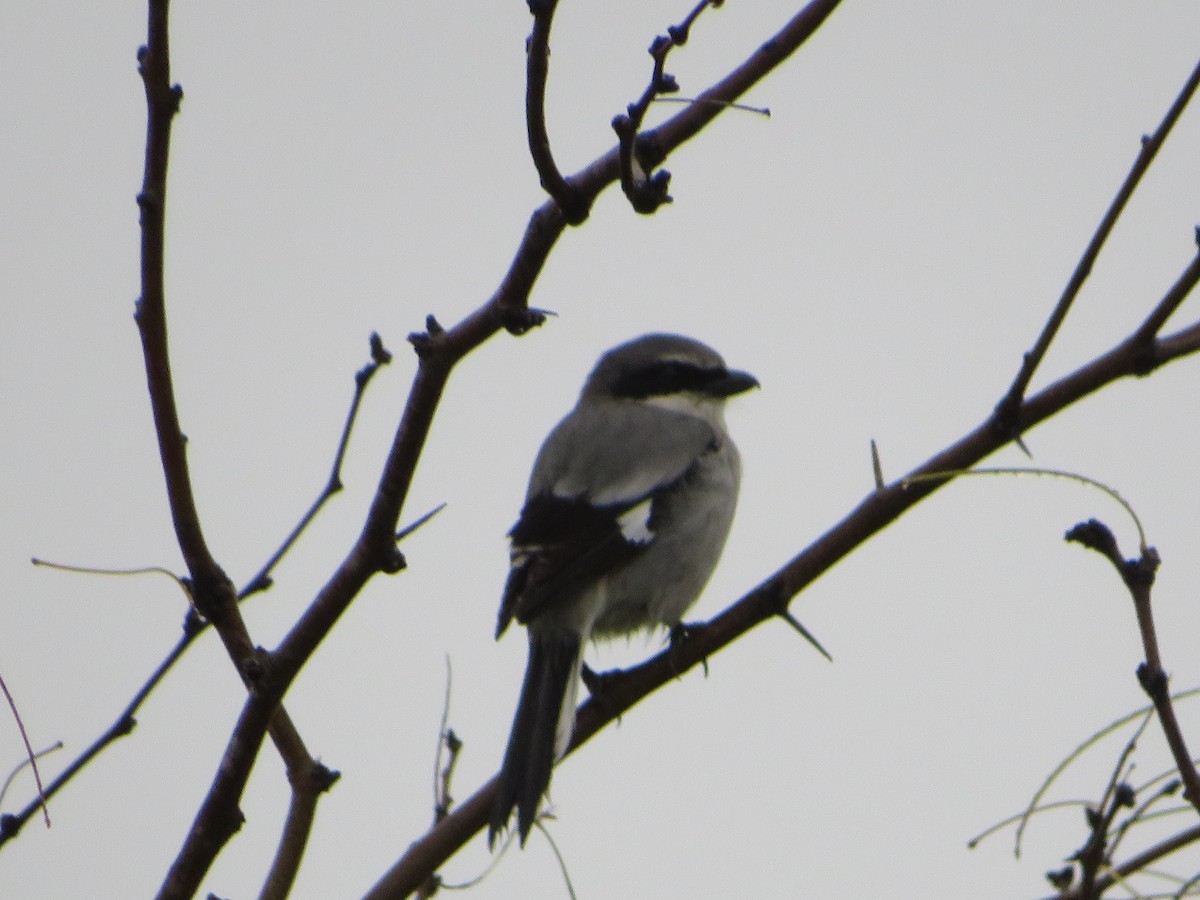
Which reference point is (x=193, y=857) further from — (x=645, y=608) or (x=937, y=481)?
(x=645, y=608)

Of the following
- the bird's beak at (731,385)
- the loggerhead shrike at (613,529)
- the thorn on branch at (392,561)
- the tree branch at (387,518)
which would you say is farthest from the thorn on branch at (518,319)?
the bird's beak at (731,385)

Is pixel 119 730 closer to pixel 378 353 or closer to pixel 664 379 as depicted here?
pixel 378 353

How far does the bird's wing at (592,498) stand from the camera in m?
3.38

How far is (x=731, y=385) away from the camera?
14.7 ft

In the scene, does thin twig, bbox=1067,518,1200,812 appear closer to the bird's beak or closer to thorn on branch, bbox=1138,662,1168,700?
thorn on branch, bbox=1138,662,1168,700

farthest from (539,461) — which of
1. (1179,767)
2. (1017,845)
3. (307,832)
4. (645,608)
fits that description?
(1179,767)

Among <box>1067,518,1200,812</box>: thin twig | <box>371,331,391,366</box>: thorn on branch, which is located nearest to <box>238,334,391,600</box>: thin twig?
<box>371,331,391,366</box>: thorn on branch

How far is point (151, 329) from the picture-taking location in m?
1.61

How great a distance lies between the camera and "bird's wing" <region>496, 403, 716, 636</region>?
338 cm

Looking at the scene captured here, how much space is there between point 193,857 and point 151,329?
2.02ft

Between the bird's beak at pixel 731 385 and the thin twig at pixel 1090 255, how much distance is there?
8.97ft

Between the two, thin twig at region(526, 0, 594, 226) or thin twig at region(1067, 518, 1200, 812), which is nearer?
thin twig at region(1067, 518, 1200, 812)

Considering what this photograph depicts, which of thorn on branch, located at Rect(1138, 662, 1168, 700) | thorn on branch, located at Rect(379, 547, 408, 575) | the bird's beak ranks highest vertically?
the bird's beak

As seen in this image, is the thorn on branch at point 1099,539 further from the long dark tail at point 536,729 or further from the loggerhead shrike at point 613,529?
the loggerhead shrike at point 613,529
